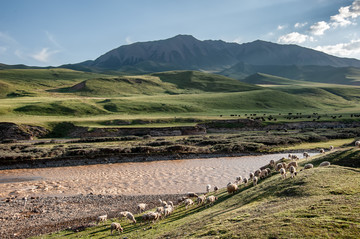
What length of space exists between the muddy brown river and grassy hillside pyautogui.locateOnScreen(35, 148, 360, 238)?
10.7 meters

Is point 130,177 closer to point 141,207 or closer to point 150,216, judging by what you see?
point 141,207

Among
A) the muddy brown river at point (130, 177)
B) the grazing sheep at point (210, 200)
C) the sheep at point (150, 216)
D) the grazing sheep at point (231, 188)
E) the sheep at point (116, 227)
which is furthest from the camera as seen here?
the muddy brown river at point (130, 177)

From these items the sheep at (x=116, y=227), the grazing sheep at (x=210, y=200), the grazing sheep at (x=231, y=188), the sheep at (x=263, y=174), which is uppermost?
the sheep at (x=263, y=174)

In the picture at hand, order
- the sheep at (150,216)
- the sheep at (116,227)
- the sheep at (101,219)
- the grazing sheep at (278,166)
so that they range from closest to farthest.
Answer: the sheep at (116,227) → the sheep at (150,216) → the sheep at (101,219) → the grazing sheep at (278,166)

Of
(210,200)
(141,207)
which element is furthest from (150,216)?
(210,200)

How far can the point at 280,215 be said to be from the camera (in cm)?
1306

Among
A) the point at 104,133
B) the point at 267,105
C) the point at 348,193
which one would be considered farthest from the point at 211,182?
the point at 267,105

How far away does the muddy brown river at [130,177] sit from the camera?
30445 mm

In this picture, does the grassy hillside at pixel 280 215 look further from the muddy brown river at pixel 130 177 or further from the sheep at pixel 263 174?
the muddy brown river at pixel 130 177

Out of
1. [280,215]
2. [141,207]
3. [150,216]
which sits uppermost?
[280,215]

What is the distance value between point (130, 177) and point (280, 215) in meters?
25.4

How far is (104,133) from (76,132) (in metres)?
6.95

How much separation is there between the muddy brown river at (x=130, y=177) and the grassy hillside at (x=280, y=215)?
10.7 metres

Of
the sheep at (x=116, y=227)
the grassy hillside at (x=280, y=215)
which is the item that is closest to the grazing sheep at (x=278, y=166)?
the grassy hillside at (x=280, y=215)
